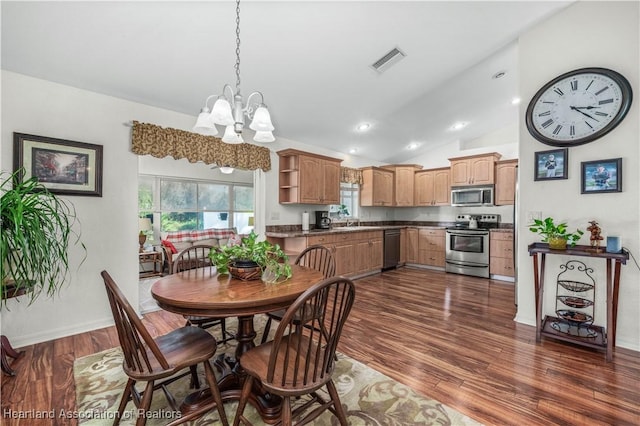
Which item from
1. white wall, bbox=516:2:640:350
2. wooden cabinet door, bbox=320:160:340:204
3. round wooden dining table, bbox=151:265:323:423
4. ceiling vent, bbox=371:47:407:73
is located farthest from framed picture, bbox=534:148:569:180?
wooden cabinet door, bbox=320:160:340:204

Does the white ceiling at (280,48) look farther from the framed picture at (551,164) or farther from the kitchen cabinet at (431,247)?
the kitchen cabinet at (431,247)

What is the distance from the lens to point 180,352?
4.98 ft

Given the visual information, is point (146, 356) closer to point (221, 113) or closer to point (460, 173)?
point (221, 113)

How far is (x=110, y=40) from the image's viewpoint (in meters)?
2.29

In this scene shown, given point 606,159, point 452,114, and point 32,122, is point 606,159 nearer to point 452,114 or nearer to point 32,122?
point 452,114

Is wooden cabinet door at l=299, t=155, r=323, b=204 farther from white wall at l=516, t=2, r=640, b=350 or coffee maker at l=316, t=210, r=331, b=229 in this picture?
white wall at l=516, t=2, r=640, b=350

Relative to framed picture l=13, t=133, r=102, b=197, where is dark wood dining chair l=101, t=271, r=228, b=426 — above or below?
below

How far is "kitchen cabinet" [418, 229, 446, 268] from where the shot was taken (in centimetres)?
567

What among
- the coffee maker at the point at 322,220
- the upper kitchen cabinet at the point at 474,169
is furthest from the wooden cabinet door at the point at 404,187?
the coffee maker at the point at 322,220

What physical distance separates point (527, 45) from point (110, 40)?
13.2 feet

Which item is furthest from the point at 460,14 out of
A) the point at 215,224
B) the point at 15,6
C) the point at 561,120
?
the point at 215,224

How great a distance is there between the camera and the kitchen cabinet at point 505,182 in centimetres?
500

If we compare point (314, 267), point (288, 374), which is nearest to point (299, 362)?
point (288, 374)

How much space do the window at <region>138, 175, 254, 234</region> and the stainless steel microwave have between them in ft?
14.4
